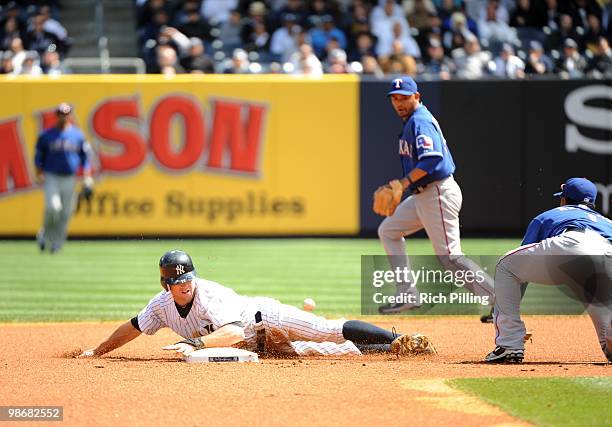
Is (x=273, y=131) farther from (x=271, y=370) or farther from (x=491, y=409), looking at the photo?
(x=491, y=409)

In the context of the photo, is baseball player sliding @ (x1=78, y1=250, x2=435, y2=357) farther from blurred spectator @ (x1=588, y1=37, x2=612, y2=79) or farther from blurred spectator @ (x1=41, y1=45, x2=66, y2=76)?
blurred spectator @ (x1=588, y1=37, x2=612, y2=79)

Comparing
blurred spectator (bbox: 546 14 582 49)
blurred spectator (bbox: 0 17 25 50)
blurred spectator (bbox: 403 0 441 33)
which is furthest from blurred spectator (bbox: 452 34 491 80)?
blurred spectator (bbox: 0 17 25 50)

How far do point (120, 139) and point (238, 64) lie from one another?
240 centimetres

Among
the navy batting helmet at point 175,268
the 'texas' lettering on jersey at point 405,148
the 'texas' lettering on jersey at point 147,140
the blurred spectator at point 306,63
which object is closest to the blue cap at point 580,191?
the 'texas' lettering on jersey at point 405,148

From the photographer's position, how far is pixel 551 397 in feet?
22.9

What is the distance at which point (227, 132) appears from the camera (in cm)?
1973

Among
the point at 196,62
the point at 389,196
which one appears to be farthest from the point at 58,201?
the point at 389,196

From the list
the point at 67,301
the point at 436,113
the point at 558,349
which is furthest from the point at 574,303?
the point at 436,113

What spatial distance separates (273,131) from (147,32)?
3.44 m

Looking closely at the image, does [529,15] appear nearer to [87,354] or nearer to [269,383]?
[87,354]

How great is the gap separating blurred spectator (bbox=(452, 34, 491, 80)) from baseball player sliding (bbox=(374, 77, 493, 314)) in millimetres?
9917

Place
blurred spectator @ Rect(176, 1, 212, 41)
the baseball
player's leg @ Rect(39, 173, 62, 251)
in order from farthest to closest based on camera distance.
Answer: blurred spectator @ Rect(176, 1, 212, 41) → player's leg @ Rect(39, 173, 62, 251) → the baseball

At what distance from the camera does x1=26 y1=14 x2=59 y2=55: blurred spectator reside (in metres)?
20.9

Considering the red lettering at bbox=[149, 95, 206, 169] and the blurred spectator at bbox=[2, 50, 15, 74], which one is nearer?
the red lettering at bbox=[149, 95, 206, 169]
